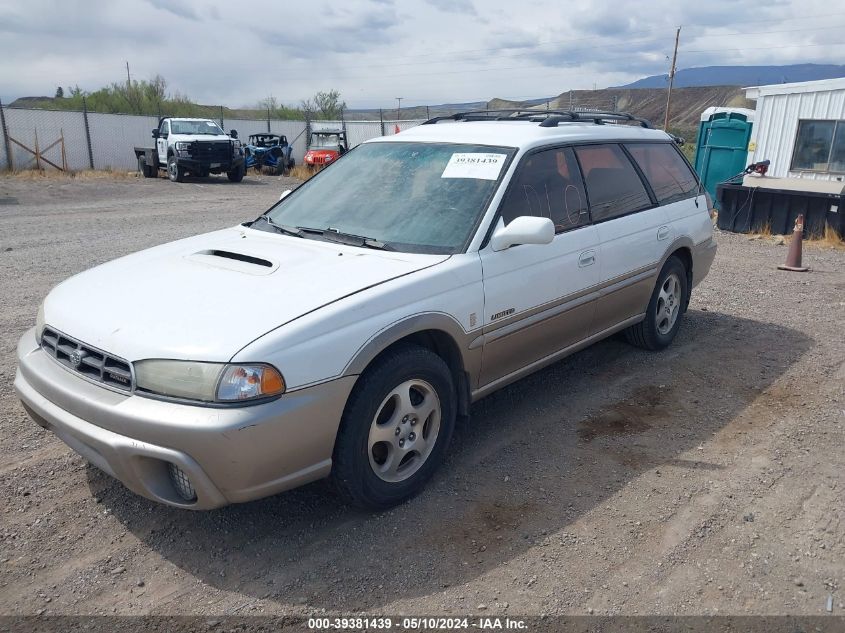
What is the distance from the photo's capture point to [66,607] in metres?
2.68

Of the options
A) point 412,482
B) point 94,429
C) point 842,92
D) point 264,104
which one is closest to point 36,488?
point 94,429

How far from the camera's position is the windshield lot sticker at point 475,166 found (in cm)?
396

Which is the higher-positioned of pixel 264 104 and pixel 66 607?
pixel 264 104

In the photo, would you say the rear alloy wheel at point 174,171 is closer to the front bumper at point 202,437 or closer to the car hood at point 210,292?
the car hood at point 210,292

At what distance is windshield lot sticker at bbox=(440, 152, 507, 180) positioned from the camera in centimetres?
396

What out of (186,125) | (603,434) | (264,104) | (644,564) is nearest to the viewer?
(644,564)

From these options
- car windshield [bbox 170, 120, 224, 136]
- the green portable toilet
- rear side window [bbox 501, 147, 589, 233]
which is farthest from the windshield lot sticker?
car windshield [bbox 170, 120, 224, 136]

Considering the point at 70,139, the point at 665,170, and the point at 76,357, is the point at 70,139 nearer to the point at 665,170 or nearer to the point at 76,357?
the point at 665,170

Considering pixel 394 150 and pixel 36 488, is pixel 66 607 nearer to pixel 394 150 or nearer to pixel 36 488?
pixel 36 488

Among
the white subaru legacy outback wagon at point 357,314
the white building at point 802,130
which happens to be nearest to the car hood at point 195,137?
the white building at point 802,130

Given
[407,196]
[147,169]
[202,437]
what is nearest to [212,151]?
[147,169]

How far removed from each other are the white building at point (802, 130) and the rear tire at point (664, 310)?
9.22m

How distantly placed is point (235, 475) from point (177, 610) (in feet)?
1.85

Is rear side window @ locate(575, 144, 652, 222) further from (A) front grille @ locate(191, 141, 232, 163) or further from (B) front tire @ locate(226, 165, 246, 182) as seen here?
(B) front tire @ locate(226, 165, 246, 182)
